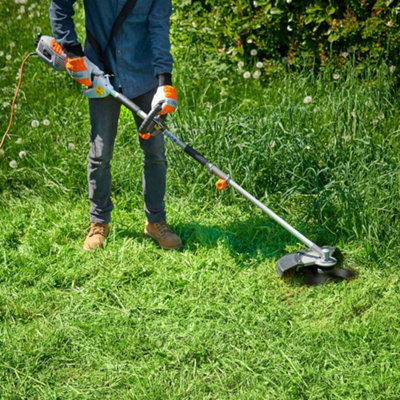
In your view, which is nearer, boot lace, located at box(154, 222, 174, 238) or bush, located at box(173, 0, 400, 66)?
boot lace, located at box(154, 222, 174, 238)

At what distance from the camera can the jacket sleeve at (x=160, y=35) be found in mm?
3101

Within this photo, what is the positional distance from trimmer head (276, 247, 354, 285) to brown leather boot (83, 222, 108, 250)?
3.60 feet

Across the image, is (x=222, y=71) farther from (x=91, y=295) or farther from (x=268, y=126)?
(x=91, y=295)

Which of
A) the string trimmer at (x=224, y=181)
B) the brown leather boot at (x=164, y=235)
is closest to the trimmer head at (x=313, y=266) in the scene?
the string trimmer at (x=224, y=181)

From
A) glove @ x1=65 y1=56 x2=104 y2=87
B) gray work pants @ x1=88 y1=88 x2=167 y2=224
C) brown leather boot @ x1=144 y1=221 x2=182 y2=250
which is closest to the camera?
glove @ x1=65 y1=56 x2=104 y2=87

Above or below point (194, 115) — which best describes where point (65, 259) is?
below

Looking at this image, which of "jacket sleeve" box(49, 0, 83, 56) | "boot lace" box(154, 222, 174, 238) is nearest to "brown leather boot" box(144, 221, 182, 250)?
"boot lace" box(154, 222, 174, 238)

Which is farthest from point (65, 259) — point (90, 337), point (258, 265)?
point (258, 265)

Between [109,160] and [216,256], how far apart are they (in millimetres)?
841

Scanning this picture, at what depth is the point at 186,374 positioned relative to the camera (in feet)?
8.86

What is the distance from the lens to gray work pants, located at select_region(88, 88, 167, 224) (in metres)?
3.29

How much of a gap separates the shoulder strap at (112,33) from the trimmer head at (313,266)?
1421mm

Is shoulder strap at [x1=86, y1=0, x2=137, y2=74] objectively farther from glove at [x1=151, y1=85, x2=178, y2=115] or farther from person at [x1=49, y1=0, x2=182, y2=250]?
glove at [x1=151, y1=85, x2=178, y2=115]

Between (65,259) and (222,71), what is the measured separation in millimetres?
2279
